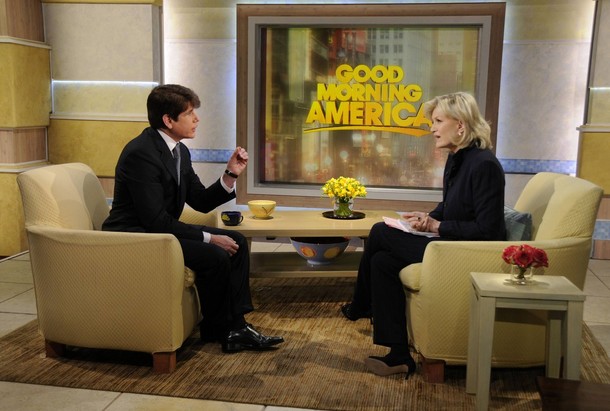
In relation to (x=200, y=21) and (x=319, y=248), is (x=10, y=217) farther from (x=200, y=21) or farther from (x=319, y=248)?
(x=319, y=248)

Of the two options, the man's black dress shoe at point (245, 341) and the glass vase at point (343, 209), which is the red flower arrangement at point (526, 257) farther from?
the glass vase at point (343, 209)

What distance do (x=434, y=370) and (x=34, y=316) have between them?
7.38 ft

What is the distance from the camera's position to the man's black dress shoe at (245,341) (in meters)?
3.10

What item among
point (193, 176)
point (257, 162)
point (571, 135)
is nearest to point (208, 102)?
point (257, 162)

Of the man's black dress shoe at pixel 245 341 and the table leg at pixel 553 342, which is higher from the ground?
the table leg at pixel 553 342

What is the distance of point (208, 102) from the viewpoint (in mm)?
5629

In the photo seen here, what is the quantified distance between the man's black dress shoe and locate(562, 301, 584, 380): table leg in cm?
137

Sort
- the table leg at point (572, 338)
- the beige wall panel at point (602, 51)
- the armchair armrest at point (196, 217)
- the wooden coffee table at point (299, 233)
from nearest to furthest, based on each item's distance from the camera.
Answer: the table leg at point (572, 338)
the wooden coffee table at point (299, 233)
the armchair armrest at point (196, 217)
the beige wall panel at point (602, 51)

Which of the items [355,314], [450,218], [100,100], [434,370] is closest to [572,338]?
[434,370]

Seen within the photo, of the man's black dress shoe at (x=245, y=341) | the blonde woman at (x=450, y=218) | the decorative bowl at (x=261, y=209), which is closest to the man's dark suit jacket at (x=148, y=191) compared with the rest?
the man's black dress shoe at (x=245, y=341)

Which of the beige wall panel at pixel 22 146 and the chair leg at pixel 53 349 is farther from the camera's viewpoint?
the beige wall panel at pixel 22 146

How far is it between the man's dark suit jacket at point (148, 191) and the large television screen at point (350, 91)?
252 cm

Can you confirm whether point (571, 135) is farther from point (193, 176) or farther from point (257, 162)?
point (193, 176)

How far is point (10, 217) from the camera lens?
16.7ft
